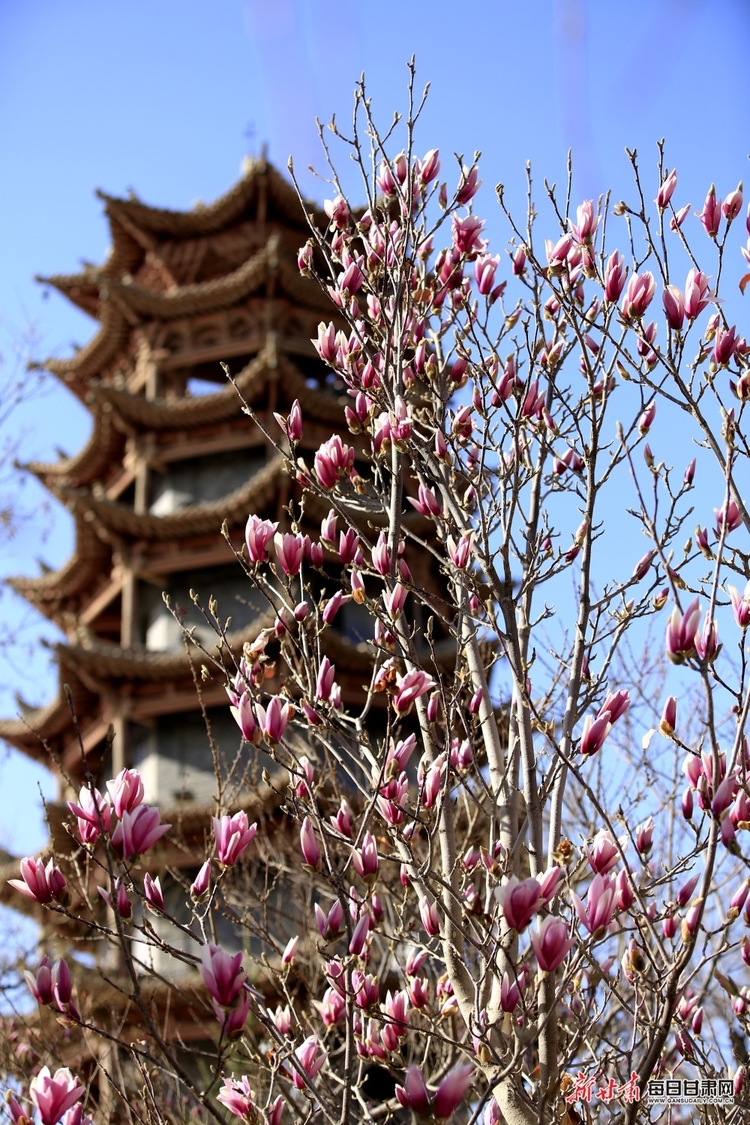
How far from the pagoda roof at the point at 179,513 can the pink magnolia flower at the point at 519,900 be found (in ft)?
39.6

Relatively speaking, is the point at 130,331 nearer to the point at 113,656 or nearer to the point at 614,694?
the point at 113,656

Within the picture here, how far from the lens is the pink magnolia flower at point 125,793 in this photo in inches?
98.4

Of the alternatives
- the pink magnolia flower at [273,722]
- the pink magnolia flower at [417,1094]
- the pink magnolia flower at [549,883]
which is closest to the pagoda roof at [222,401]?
the pink magnolia flower at [273,722]

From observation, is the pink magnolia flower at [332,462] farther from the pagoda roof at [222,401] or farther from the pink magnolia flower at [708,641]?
the pagoda roof at [222,401]

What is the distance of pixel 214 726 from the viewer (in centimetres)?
1456

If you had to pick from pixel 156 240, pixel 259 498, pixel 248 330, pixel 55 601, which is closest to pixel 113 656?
pixel 259 498

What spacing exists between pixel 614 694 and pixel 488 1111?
114cm

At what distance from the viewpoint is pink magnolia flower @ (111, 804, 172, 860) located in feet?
8.00

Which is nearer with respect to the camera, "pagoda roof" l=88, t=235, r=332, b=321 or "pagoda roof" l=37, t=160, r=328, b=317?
"pagoda roof" l=88, t=235, r=332, b=321

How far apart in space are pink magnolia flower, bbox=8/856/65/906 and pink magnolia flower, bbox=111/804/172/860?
25cm

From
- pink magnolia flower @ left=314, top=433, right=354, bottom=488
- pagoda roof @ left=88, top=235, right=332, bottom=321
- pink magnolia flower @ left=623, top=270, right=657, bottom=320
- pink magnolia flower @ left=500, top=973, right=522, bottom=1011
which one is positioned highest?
pagoda roof @ left=88, top=235, right=332, bottom=321

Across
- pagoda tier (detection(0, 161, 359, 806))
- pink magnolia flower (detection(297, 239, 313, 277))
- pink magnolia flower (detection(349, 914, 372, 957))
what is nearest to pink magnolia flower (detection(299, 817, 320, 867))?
pink magnolia flower (detection(349, 914, 372, 957))

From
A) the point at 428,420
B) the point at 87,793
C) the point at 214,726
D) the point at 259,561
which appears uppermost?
the point at 428,420

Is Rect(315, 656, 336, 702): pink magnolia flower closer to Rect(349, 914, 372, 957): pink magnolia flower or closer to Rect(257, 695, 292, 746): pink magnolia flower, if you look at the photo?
Rect(257, 695, 292, 746): pink magnolia flower
